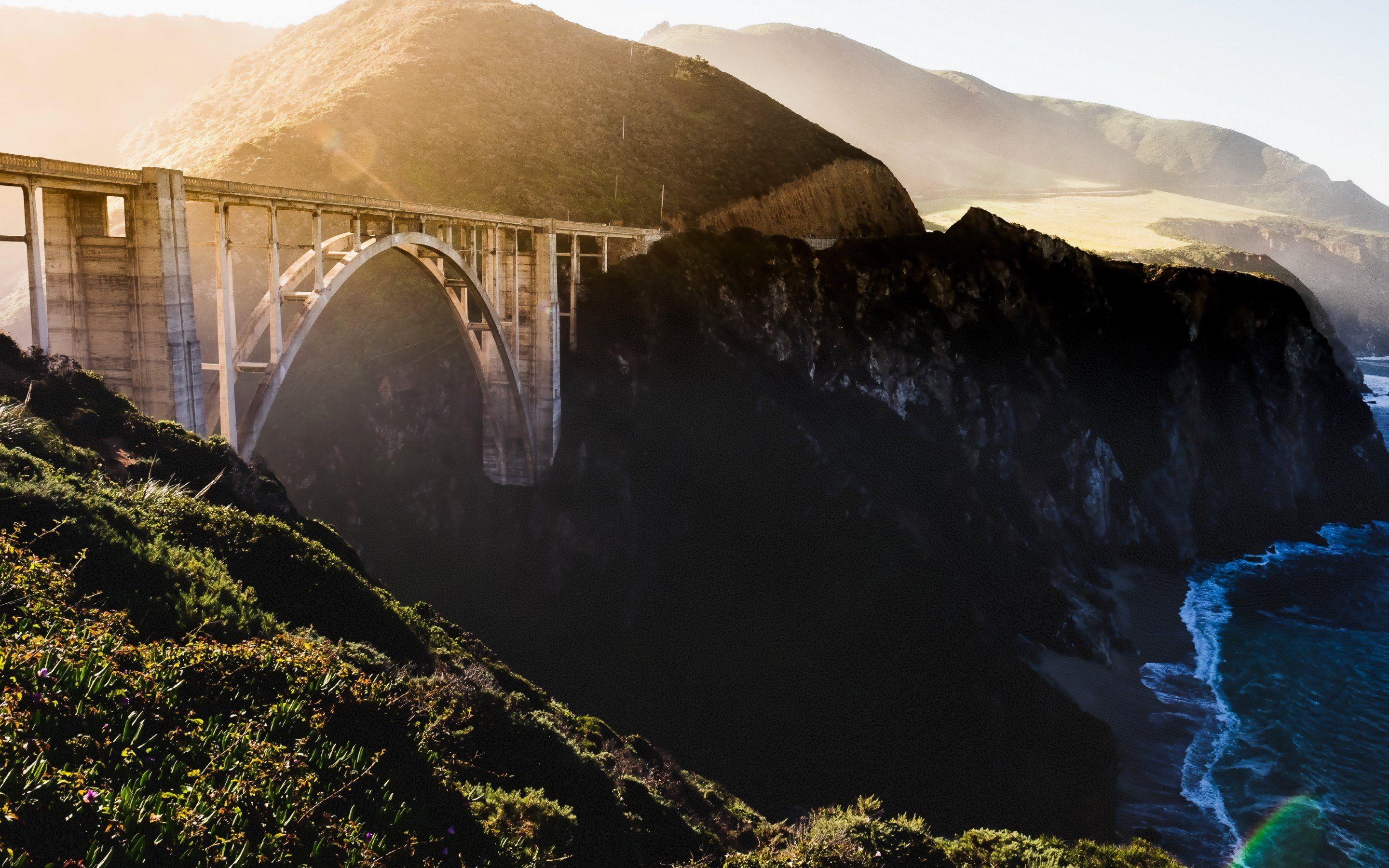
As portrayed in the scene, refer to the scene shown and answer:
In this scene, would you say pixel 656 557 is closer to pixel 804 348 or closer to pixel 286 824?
pixel 804 348

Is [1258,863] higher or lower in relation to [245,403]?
lower

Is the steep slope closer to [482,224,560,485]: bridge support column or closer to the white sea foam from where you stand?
[482,224,560,485]: bridge support column

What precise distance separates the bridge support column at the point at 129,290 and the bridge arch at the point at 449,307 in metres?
1.59

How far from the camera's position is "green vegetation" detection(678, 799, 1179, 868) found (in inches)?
516

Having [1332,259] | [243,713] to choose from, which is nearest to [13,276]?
[243,713]

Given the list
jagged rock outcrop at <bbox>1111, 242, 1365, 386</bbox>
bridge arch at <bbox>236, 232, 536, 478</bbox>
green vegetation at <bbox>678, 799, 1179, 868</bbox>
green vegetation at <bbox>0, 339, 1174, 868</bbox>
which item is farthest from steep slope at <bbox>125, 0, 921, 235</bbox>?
green vegetation at <bbox>678, 799, 1179, 868</bbox>

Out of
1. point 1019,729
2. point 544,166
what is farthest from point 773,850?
point 544,166

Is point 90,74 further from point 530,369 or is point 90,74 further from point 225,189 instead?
point 225,189

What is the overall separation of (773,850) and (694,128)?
7188 cm

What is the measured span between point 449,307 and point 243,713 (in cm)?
3102

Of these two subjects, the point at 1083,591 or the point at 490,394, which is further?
the point at 1083,591

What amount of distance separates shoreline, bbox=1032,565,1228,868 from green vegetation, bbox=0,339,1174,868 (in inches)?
496

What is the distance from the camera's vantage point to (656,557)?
1527 inches

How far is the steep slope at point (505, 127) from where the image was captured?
57.9 meters
